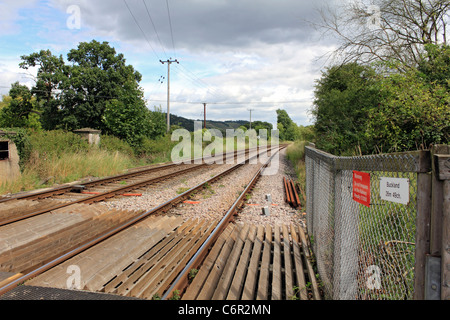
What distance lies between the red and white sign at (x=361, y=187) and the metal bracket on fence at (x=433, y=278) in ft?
2.35

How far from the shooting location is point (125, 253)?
14.0 feet

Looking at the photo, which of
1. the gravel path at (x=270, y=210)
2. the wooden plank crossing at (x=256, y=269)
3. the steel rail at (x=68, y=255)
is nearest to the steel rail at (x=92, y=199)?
the steel rail at (x=68, y=255)

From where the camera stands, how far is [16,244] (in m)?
4.57

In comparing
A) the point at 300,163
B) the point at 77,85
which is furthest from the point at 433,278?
the point at 77,85

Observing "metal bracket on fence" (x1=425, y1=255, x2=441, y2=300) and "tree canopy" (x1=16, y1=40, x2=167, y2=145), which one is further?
"tree canopy" (x1=16, y1=40, x2=167, y2=145)

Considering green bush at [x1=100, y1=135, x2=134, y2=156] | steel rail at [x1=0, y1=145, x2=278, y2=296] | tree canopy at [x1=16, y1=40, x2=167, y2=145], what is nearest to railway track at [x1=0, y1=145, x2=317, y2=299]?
steel rail at [x1=0, y1=145, x2=278, y2=296]

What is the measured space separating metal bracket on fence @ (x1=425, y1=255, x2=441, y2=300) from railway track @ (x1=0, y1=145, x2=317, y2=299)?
6.96 feet

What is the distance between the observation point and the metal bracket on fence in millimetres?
1356

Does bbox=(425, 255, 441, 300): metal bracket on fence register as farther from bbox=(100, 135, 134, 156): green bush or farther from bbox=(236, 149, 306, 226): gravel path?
bbox=(100, 135, 134, 156): green bush

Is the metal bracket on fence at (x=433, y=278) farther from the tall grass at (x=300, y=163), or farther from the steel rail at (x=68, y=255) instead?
the tall grass at (x=300, y=163)

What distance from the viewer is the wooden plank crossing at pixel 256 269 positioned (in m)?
3.27

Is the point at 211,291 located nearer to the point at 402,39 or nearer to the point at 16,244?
the point at 16,244

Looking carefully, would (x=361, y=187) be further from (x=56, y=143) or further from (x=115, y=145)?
(x=115, y=145)

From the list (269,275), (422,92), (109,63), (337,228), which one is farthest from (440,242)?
(109,63)
